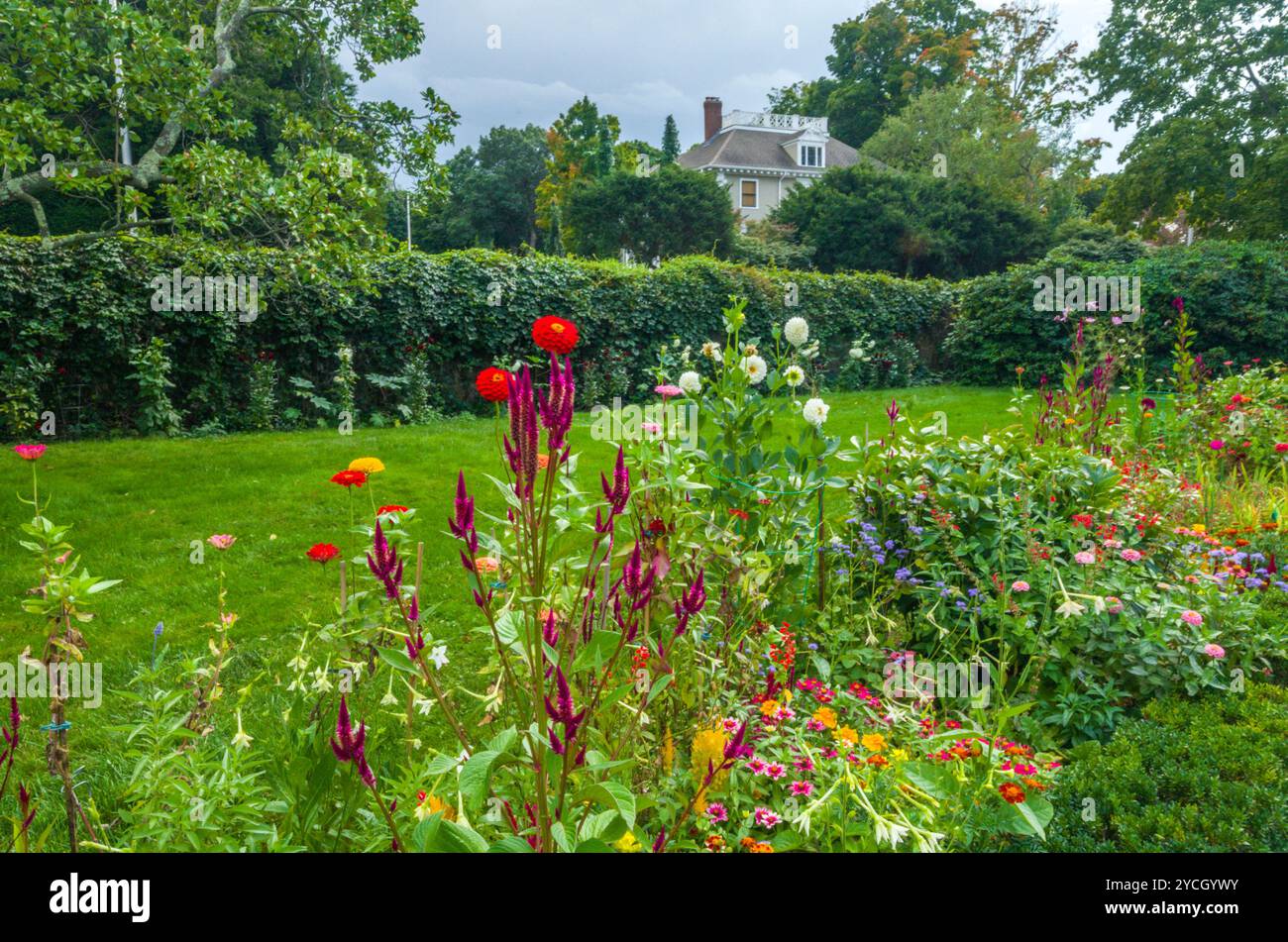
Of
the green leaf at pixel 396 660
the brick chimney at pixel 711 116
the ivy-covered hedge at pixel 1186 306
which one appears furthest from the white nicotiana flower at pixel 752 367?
the brick chimney at pixel 711 116

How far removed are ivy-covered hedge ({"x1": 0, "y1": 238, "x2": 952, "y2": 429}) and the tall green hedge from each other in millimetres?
19

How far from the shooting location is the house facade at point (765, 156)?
1430 inches

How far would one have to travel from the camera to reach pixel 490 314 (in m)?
11.6

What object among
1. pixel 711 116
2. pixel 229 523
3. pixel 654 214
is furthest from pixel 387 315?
pixel 711 116

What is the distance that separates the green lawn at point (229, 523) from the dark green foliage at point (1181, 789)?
196cm

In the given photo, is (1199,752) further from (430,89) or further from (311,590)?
(430,89)

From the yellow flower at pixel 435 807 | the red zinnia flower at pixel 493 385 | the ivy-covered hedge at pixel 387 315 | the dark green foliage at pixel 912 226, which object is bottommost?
the yellow flower at pixel 435 807

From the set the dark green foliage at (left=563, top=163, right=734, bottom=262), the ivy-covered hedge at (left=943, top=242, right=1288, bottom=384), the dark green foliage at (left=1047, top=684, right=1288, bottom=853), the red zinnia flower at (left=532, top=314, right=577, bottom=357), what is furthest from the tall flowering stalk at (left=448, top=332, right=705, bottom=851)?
the dark green foliage at (left=563, top=163, right=734, bottom=262)

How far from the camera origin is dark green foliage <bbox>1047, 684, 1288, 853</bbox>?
1952 millimetres

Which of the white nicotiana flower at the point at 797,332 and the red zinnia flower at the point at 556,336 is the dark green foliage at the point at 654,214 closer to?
the white nicotiana flower at the point at 797,332

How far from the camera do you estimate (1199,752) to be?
224 cm

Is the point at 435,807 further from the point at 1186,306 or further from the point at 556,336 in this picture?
the point at 1186,306
